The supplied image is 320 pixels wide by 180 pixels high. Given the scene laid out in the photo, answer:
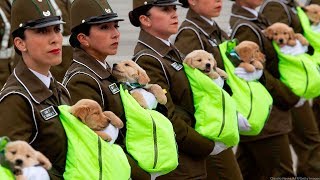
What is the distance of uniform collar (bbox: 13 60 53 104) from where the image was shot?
5.80 metres

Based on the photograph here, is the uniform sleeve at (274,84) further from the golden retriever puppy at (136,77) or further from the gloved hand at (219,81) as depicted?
the golden retriever puppy at (136,77)

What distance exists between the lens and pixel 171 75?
732 cm

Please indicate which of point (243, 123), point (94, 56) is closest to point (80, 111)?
point (94, 56)

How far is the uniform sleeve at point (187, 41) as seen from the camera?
8.00m

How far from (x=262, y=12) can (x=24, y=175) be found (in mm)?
4763

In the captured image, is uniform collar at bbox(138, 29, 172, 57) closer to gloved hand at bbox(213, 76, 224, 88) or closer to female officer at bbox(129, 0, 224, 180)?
female officer at bbox(129, 0, 224, 180)

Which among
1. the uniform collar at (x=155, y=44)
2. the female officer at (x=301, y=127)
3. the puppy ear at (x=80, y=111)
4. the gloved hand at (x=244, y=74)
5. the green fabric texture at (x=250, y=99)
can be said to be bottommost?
the female officer at (x=301, y=127)

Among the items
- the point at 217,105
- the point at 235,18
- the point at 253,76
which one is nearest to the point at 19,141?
the point at 217,105

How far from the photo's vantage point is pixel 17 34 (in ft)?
19.4

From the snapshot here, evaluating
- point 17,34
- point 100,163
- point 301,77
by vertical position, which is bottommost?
point 301,77

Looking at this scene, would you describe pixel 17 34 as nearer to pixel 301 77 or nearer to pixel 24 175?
pixel 24 175

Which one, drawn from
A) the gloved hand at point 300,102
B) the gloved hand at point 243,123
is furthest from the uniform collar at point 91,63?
the gloved hand at point 300,102

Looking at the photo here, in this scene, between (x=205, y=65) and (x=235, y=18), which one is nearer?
(x=205, y=65)

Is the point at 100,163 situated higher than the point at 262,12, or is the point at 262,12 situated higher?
the point at 100,163
